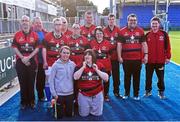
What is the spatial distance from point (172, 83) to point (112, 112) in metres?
3.18

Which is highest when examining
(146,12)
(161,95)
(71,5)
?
(71,5)

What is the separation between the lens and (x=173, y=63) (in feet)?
40.3

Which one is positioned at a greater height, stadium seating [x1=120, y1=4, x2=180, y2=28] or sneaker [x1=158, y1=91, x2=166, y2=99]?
stadium seating [x1=120, y1=4, x2=180, y2=28]

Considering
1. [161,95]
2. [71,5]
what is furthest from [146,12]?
[161,95]

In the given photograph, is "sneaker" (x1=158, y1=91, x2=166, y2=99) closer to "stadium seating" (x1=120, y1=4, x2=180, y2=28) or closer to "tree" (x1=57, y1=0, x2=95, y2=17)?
"stadium seating" (x1=120, y1=4, x2=180, y2=28)

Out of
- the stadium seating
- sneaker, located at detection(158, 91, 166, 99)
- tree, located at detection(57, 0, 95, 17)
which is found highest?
tree, located at detection(57, 0, 95, 17)

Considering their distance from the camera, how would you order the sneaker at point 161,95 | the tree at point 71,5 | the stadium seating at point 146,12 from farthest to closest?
the tree at point 71,5 → the stadium seating at point 146,12 → the sneaker at point 161,95

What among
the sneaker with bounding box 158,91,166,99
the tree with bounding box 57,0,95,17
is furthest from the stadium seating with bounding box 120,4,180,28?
the sneaker with bounding box 158,91,166,99

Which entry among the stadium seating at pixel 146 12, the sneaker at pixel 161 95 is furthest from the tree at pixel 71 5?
the sneaker at pixel 161 95

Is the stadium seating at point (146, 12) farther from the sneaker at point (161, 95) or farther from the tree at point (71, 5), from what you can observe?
the sneaker at point (161, 95)

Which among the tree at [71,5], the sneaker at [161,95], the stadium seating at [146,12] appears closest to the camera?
the sneaker at [161,95]

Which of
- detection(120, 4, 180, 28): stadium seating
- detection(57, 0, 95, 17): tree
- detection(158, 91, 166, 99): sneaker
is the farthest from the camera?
detection(57, 0, 95, 17): tree

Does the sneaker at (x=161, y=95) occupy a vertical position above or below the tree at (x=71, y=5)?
below

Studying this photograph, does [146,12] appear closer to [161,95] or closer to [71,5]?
[71,5]
